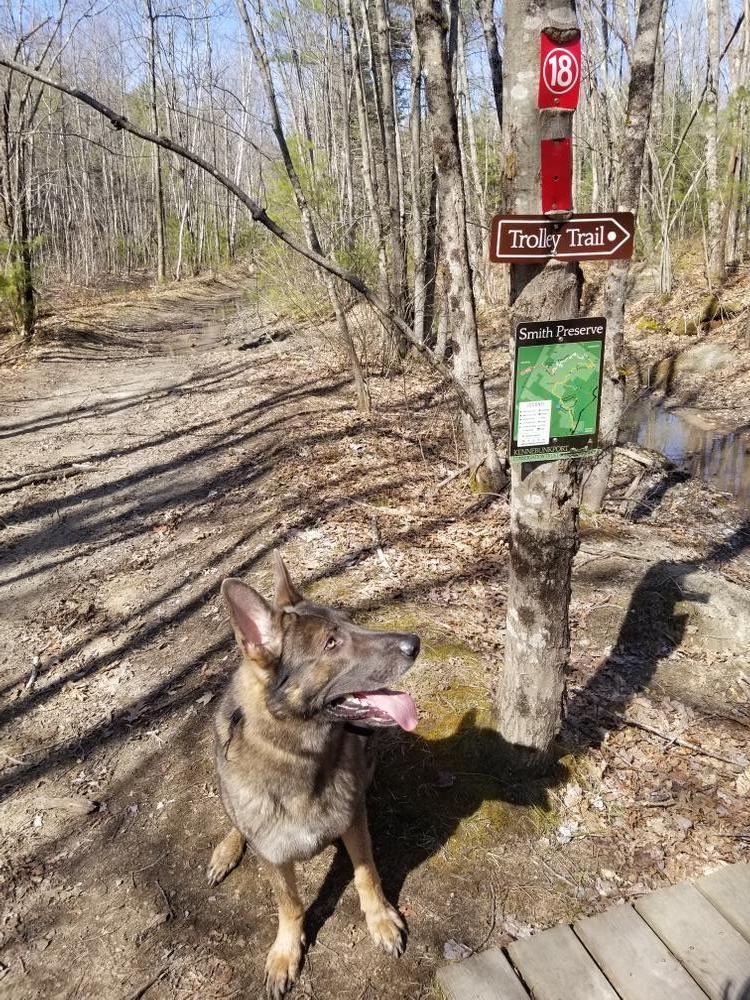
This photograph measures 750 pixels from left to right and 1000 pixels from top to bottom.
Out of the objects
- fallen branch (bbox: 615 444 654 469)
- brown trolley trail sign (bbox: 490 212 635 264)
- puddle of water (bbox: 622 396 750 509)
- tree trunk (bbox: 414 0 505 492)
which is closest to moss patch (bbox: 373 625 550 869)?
brown trolley trail sign (bbox: 490 212 635 264)

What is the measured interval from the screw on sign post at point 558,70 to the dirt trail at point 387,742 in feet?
10.3

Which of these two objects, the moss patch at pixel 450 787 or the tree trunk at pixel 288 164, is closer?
the moss patch at pixel 450 787

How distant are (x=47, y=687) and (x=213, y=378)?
34.4ft

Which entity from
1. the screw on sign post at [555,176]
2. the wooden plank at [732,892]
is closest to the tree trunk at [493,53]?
the screw on sign post at [555,176]

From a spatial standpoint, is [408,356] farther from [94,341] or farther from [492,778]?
[94,341]

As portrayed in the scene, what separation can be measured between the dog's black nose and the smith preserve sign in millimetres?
880

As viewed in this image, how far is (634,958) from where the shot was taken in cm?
265

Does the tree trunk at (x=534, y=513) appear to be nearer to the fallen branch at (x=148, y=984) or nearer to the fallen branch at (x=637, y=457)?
the fallen branch at (x=148, y=984)

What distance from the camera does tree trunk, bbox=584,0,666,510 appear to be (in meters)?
5.87

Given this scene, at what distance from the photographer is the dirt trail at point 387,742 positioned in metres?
2.98

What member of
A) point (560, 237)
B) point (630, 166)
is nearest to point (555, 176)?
point (560, 237)

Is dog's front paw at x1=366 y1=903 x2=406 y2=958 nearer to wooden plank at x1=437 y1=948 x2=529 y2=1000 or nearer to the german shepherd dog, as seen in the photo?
the german shepherd dog

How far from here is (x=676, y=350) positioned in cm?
1566

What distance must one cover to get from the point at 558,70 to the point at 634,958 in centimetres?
360
